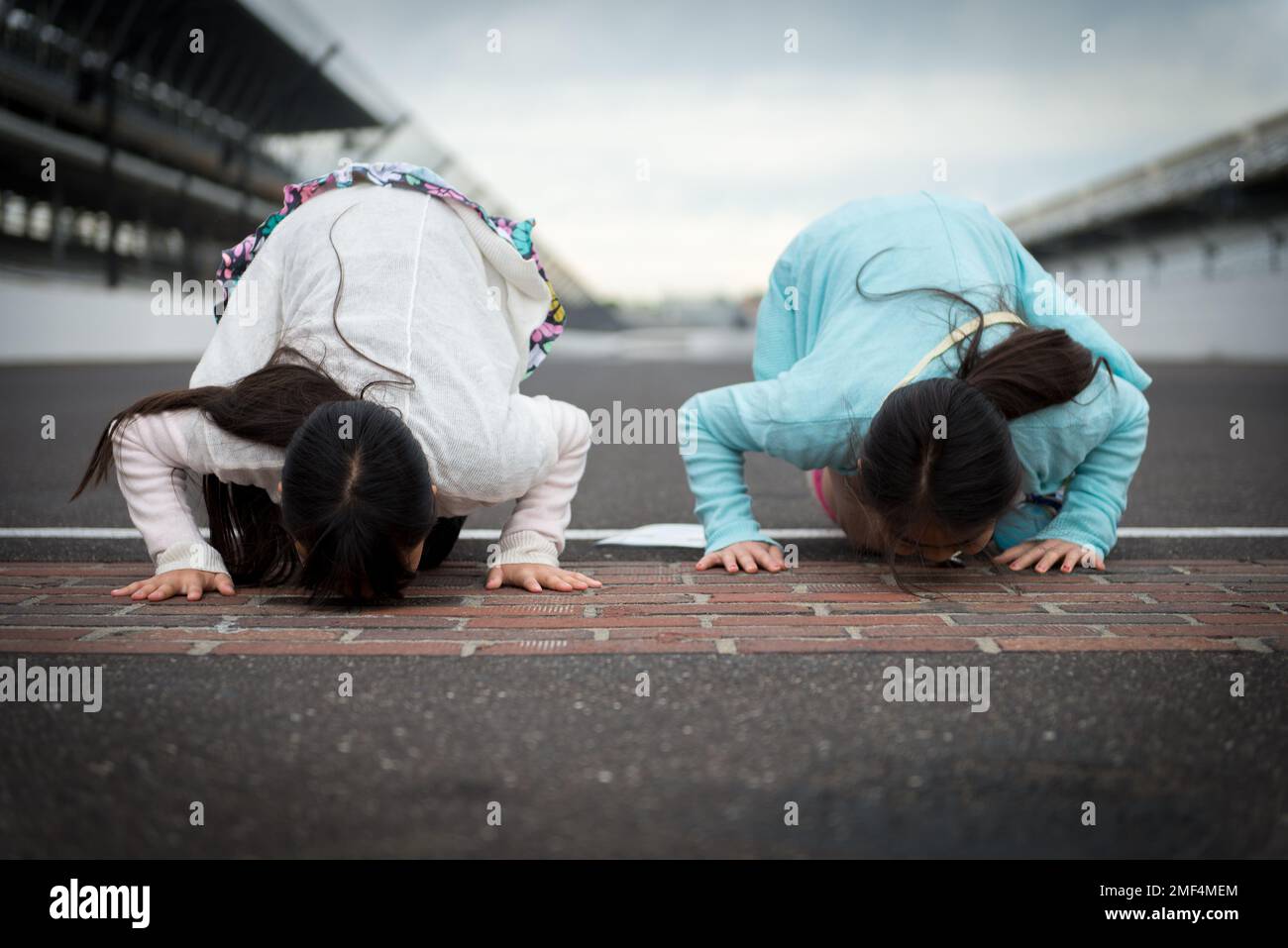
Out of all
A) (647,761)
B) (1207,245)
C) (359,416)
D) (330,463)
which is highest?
(1207,245)

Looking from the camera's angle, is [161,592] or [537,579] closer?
[161,592]

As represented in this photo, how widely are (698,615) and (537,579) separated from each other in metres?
0.55

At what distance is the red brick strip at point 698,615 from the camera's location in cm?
258

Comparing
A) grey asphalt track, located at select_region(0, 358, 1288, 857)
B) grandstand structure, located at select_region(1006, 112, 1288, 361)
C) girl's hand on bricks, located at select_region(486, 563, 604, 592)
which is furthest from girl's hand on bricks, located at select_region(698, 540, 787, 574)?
grandstand structure, located at select_region(1006, 112, 1288, 361)

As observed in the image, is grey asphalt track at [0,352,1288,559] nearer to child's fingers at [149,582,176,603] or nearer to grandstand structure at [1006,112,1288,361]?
child's fingers at [149,582,176,603]

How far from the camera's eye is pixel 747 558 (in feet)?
11.6

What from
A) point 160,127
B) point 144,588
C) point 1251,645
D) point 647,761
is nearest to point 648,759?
point 647,761

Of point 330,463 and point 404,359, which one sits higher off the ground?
point 404,359

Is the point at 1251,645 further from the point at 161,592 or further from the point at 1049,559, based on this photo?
the point at 161,592

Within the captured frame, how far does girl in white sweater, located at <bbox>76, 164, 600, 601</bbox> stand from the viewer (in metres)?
2.60

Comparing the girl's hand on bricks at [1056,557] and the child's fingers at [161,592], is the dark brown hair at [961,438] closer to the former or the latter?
the girl's hand on bricks at [1056,557]

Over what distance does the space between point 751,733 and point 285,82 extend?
25795 millimetres

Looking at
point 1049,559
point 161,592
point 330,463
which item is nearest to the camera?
point 330,463

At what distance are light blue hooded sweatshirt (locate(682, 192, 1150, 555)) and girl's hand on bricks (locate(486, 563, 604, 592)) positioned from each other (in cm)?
56
